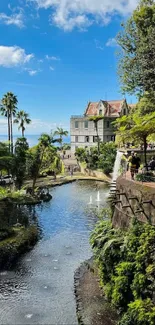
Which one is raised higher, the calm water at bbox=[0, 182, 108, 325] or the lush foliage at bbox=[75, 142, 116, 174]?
the lush foliage at bbox=[75, 142, 116, 174]

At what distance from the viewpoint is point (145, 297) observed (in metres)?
11.7

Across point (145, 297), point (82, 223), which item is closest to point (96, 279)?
point (145, 297)

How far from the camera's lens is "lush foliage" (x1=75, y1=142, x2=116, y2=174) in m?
49.9

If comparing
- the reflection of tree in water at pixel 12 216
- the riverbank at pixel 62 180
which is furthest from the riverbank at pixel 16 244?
the riverbank at pixel 62 180

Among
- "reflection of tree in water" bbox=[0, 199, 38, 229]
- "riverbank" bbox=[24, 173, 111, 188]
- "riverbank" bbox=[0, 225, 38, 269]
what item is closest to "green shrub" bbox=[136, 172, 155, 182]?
"riverbank" bbox=[0, 225, 38, 269]

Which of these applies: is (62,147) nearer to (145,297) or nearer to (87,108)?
(87,108)

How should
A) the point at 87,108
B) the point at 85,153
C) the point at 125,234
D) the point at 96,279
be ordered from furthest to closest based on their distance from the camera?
the point at 87,108 < the point at 85,153 < the point at 96,279 < the point at 125,234

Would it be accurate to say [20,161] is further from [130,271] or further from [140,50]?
[130,271]

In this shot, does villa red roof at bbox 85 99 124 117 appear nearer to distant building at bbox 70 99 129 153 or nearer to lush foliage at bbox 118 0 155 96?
distant building at bbox 70 99 129 153

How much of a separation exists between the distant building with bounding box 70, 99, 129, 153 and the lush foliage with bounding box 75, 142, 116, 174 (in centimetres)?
916

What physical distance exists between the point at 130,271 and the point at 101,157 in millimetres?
39679

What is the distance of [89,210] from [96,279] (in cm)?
1495

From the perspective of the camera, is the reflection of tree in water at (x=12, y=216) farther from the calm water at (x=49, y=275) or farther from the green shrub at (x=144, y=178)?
the green shrub at (x=144, y=178)

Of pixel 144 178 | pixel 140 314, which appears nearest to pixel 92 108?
pixel 144 178
